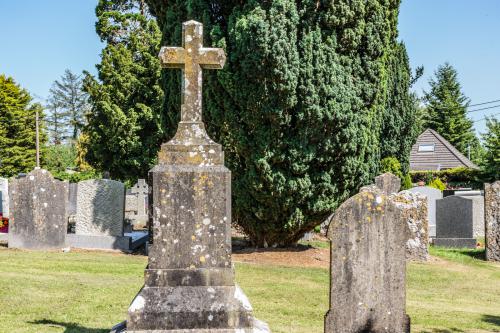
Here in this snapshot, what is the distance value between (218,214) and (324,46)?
7950mm

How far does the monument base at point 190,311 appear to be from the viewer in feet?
16.6

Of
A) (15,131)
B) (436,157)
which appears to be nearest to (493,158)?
(436,157)

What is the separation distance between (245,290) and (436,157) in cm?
3751

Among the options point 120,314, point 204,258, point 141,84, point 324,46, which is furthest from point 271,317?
point 141,84

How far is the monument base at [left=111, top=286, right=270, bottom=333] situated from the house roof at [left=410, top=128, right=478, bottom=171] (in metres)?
40.3

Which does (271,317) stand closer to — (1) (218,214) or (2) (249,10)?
(1) (218,214)

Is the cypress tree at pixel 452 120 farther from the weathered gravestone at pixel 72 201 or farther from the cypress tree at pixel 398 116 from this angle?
the weathered gravestone at pixel 72 201

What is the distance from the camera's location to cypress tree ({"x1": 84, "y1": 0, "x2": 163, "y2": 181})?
27.5 meters

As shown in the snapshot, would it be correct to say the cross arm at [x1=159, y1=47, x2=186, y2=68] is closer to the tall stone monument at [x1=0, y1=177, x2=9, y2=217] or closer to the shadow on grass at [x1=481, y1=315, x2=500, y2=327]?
the shadow on grass at [x1=481, y1=315, x2=500, y2=327]

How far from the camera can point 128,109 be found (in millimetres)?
28328

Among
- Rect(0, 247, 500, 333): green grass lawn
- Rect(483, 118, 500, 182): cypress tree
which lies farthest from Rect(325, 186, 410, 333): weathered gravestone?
Rect(483, 118, 500, 182): cypress tree

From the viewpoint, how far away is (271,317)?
7.39 meters

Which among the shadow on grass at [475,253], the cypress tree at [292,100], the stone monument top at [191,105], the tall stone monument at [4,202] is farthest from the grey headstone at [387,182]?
the tall stone monument at [4,202]

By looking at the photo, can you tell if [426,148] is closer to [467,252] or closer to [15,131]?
[467,252]
